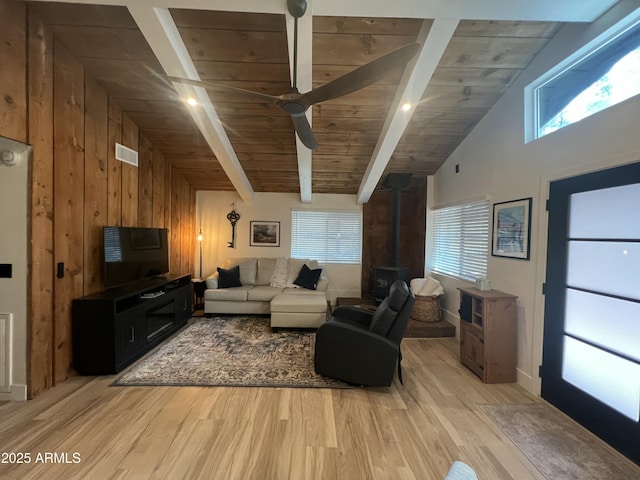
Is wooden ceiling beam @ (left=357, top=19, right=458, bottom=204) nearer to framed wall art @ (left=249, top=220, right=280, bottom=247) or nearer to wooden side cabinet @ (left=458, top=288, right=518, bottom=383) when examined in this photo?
wooden side cabinet @ (left=458, top=288, right=518, bottom=383)

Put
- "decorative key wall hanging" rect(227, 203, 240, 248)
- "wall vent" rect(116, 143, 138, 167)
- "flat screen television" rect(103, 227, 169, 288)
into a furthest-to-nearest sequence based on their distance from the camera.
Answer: "decorative key wall hanging" rect(227, 203, 240, 248) < "wall vent" rect(116, 143, 138, 167) < "flat screen television" rect(103, 227, 169, 288)

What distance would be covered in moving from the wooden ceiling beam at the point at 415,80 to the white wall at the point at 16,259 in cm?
351

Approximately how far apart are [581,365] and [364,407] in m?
1.80

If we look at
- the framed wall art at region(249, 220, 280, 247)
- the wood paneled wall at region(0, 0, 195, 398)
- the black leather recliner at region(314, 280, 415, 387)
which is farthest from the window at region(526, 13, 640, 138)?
the wood paneled wall at region(0, 0, 195, 398)

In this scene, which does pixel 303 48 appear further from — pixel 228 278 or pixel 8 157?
pixel 228 278

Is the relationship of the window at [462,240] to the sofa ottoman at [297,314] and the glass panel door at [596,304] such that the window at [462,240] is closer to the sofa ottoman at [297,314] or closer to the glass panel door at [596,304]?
the glass panel door at [596,304]

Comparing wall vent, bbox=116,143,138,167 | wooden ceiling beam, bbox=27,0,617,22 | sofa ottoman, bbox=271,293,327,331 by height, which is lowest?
sofa ottoman, bbox=271,293,327,331

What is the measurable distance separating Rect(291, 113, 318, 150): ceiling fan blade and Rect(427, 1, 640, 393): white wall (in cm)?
216

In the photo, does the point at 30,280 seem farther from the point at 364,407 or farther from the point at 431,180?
the point at 431,180

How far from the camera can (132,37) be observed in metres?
2.54

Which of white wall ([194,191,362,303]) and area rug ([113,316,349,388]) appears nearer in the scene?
area rug ([113,316,349,388])

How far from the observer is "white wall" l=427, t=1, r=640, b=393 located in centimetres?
192

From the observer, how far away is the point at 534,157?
8.61ft

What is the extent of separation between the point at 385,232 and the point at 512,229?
2923 mm
